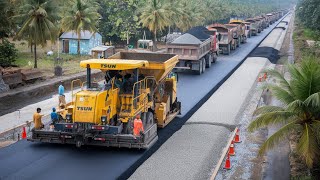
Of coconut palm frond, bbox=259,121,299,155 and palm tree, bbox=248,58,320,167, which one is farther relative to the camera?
coconut palm frond, bbox=259,121,299,155

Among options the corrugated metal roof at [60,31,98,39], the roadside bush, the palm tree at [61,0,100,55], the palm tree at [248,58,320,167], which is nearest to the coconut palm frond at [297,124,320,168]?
the palm tree at [248,58,320,167]

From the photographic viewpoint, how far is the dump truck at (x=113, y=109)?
12.5 metres

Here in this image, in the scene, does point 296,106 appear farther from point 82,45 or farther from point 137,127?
point 82,45

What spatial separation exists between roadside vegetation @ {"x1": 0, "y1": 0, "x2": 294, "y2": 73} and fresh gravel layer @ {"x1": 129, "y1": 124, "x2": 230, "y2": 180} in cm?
1496

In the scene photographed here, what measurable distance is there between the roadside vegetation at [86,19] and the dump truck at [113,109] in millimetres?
13430

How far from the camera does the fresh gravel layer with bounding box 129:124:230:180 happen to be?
11586 millimetres

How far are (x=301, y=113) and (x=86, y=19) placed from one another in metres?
28.4

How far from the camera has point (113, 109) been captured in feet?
43.2

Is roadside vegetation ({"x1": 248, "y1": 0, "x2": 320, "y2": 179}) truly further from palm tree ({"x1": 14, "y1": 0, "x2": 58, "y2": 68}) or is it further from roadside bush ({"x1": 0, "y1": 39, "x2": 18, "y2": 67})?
palm tree ({"x1": 14, "y1": 0, "x2": 58, "y2": 68})

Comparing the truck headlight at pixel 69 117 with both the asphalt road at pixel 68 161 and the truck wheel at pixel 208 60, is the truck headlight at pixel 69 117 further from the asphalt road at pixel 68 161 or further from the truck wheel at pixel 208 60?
the truck wheel at pixel 208 60

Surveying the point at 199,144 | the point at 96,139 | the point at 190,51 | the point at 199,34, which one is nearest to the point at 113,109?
the point at 96,139

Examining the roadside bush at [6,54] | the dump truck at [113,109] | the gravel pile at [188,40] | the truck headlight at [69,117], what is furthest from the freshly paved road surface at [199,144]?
the roadside bush at [6,54]

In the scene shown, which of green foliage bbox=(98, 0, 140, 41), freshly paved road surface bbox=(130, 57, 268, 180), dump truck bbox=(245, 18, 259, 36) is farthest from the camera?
dump truck bbox=(245, 18, 259, 36)

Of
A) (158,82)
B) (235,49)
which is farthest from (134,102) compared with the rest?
(235,49)
